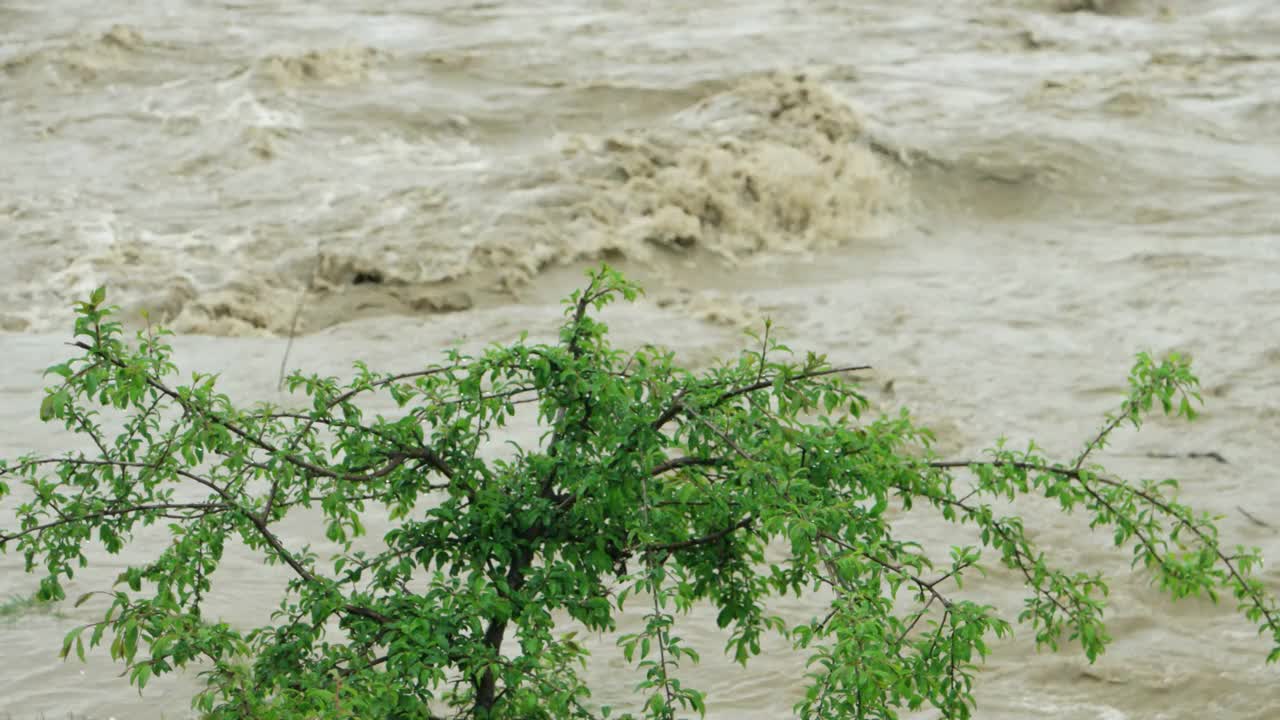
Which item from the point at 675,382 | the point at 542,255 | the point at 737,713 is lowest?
the point at 737,713

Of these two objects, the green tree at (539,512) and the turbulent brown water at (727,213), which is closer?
the green tree at (539,512)

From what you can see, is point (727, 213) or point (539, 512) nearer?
point (539, 512)

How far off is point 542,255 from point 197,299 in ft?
7.69

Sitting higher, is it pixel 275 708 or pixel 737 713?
pixel 275 708

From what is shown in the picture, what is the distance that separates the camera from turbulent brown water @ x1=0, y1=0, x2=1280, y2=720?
603 centimetres

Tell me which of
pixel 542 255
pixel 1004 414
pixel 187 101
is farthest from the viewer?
pixel 187 101

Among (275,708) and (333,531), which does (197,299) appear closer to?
(333,531)

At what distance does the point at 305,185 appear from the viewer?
11.5 meters

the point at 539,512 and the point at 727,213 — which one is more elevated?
the point at 539,512

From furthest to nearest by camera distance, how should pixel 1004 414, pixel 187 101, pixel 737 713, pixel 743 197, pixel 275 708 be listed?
pixel 187 101, pixel 743 197, pixel 1004 414, pixel 737 713, pixel 275 708

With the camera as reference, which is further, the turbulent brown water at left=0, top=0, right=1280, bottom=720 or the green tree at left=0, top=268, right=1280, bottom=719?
the turbulent brown water at left=0, top=0, right=1280, bottom=720

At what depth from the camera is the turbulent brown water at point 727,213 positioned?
6.03 metres

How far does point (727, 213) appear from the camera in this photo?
1077cm

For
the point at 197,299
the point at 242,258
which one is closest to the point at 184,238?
the point at 242,258
